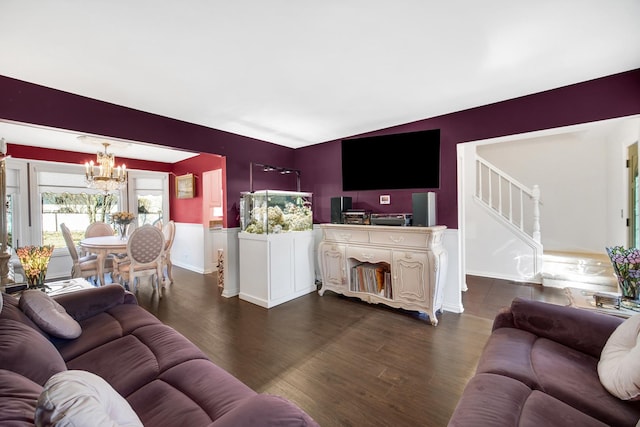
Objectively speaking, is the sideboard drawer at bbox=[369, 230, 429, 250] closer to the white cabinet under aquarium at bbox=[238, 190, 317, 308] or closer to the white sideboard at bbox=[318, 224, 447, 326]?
the white sideboard at bbox=[318, 224, 447, 326]

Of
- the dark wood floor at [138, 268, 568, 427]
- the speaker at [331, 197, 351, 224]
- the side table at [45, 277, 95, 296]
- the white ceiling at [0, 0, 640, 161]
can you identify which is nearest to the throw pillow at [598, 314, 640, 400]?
the dark wood floor at [138, 268, 568, 427]

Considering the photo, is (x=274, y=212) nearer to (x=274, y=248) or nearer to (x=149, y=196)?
(x=274, y=248)

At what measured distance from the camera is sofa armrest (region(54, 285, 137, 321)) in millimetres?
1917

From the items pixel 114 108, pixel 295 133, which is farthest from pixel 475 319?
pixel 114 108

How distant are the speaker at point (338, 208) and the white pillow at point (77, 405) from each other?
3.06 m

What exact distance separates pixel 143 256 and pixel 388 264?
3402 mm

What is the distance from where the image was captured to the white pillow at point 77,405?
0.61m

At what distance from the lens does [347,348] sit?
7.73 feet

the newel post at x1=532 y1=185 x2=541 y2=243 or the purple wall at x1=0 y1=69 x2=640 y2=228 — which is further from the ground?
the purple wall at x1=0 y1=69 x2=640 y2=228

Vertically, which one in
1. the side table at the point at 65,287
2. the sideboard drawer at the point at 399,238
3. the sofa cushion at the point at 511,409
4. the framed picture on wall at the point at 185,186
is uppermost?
the framed picture on wall at the point at 185,186

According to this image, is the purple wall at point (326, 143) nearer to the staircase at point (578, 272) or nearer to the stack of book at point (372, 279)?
the stack of book at point (372, 279)

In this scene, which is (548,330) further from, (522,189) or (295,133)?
(522,189)

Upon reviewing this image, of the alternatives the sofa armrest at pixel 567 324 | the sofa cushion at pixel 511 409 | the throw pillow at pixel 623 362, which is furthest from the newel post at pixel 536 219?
the sofa cushion at pixel 511 409

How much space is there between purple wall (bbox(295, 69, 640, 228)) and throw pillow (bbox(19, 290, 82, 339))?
10.7ft
